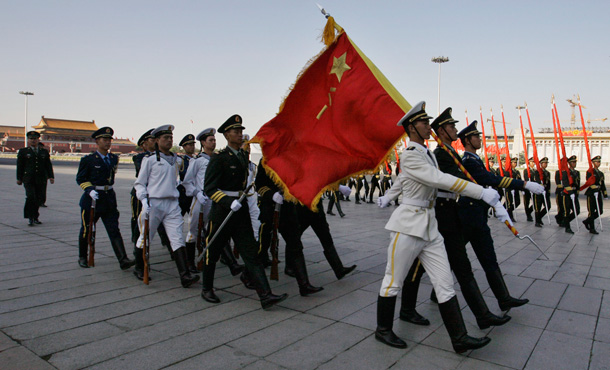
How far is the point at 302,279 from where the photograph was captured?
4.80 metres

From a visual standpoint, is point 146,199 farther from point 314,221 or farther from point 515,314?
point 515,314

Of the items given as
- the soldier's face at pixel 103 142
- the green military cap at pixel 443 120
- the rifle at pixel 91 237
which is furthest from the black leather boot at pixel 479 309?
the soldier's face at pixel 103 142

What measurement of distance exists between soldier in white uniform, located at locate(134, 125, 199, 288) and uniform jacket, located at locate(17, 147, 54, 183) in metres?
5.90

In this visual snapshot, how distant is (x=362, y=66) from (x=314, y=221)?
189 centimetres

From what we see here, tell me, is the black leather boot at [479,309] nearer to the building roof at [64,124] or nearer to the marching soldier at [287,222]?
the marching soldier at [287,222]

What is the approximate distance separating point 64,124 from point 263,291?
98.5 m

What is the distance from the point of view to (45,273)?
543 centimetres

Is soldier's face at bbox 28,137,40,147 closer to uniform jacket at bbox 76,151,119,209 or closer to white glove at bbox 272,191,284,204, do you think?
uniform jacket at bbox 76,151,119,209

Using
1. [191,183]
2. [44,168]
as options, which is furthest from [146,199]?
[44,168]

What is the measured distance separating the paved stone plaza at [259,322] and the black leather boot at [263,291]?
0.10 m

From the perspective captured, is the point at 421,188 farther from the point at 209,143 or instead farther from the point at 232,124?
the point at 209,143

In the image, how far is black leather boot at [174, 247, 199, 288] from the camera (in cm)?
500


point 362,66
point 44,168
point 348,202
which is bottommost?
point 348,202

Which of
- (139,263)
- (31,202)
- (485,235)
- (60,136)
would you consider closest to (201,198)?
(139,263)
